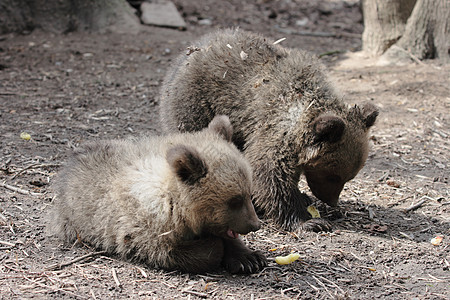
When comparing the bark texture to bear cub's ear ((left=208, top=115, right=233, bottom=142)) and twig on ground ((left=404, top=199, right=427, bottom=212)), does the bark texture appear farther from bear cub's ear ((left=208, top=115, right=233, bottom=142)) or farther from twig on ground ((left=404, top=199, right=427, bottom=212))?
bear cub's ear ((left=208, top=115, right=233, bottom=142))

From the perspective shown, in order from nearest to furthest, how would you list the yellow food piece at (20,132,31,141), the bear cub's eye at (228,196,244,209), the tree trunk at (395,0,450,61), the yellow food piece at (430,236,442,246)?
1. the bear cub's eye at (228,196,244,209)
2. the yellow food piece at (430,236,442,246)
3. the yellow food piece at (20,132,31,141)
4. the tree trunk at (395,0,450,61)

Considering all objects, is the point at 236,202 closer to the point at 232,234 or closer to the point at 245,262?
the point at 232,234

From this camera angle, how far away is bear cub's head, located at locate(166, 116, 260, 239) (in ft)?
14.6

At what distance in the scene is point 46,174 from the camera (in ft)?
21.4

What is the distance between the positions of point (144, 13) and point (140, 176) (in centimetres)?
1076

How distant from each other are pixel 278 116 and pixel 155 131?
2.99 m

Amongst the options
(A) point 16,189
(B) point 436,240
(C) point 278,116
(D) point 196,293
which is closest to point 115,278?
(D) point 196,293

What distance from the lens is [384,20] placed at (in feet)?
37.4

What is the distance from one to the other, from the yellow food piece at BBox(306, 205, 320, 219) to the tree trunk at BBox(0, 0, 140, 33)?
29.5ft

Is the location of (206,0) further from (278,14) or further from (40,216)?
(40,216)

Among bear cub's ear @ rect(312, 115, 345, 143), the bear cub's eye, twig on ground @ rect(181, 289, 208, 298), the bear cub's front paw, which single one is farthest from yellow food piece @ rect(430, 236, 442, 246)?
twig on ground @ rect(181, 289, 208, 298)

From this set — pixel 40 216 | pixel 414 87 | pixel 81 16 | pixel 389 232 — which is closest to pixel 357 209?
pixel 389 232

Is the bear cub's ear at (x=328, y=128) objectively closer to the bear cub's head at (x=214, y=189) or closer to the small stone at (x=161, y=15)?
the bear cub's head at (x=214, y=189)

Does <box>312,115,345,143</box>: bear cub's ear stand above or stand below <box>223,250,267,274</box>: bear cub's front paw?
above
